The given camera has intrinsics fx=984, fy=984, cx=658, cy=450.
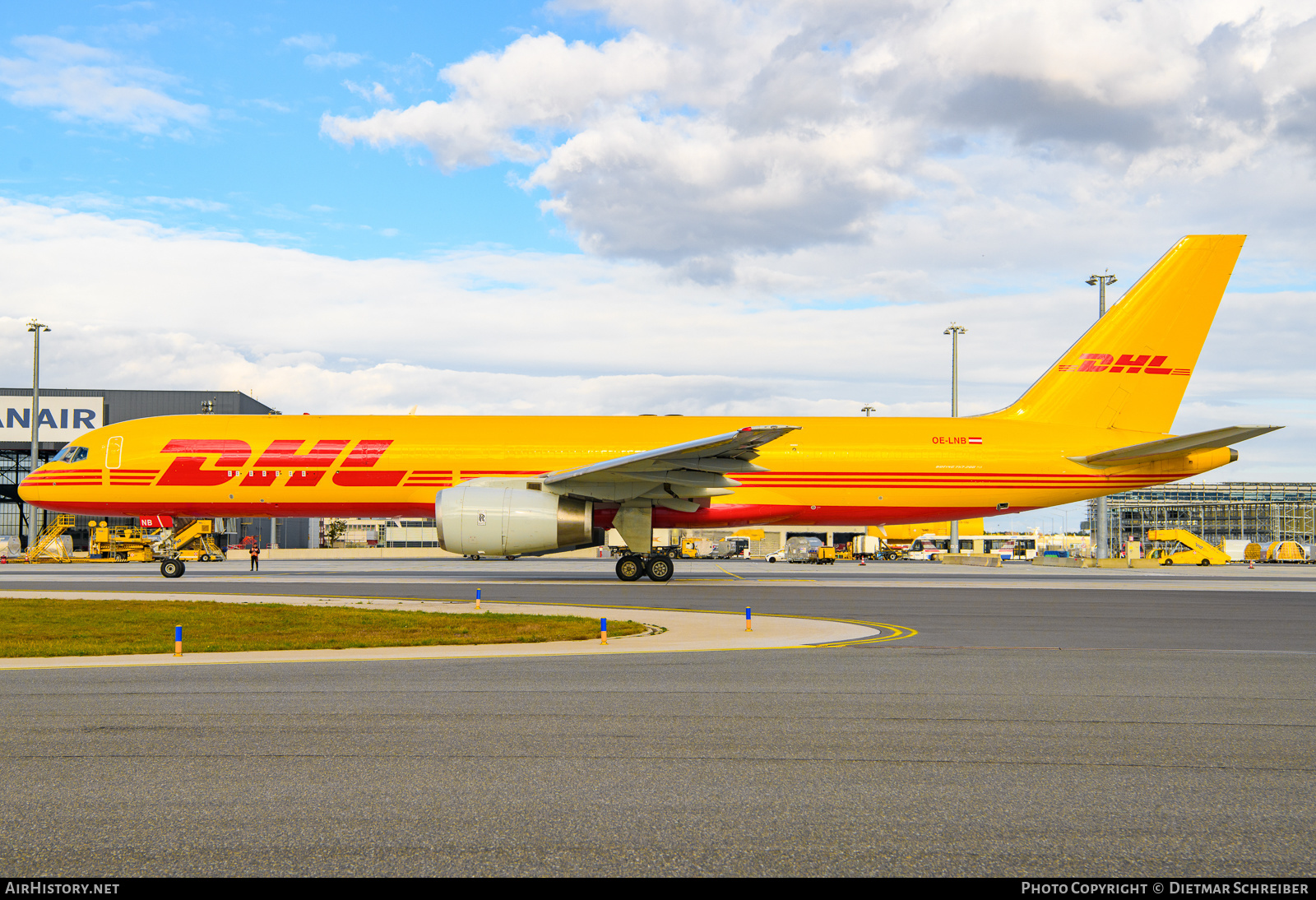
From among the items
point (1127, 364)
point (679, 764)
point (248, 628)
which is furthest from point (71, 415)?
point (679, 764)

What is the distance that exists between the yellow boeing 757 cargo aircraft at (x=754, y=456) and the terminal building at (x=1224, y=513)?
263ft

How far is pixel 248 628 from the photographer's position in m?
17.0

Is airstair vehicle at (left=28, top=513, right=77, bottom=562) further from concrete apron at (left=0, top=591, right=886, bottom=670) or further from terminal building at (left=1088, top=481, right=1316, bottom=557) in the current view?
terminal building at (left=1088, top=481, right=1316, bottom=557)

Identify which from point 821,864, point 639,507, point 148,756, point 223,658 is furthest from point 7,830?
point 639,507

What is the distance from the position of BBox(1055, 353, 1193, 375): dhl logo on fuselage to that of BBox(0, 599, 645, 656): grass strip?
23.4 meters

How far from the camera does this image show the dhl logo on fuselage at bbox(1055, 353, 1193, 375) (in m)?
33.9

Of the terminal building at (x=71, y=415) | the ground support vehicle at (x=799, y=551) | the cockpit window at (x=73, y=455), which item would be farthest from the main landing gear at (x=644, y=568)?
the terminal building at (x=71, y=415)

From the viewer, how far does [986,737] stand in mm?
7992

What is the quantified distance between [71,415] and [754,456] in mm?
61889

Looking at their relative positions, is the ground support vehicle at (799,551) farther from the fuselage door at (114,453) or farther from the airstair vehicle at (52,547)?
the fuselage door at (114,453)

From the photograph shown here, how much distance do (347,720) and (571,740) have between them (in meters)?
2.18

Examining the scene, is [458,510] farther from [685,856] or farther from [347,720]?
[685,856]

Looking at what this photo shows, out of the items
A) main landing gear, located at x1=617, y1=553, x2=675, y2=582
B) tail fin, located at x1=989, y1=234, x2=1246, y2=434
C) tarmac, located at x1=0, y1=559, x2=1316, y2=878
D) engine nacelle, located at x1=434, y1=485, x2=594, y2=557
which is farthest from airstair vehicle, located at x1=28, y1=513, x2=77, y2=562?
tail fin, located at x1=989, y1=234, x2=1246, y2=434

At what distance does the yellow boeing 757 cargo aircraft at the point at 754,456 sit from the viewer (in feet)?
104
